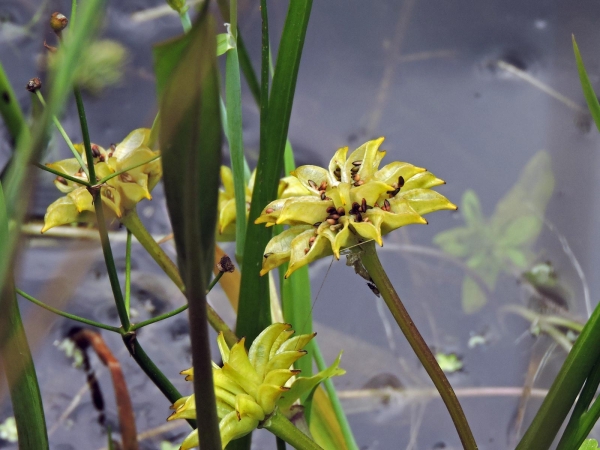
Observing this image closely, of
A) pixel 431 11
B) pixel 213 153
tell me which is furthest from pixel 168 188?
pixel 431 11

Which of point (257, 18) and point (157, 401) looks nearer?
point (157, 401)

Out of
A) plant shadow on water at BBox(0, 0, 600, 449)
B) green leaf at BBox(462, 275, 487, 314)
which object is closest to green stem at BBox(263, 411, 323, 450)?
plant shadow on water at BBox(0, 0, 600, 449)

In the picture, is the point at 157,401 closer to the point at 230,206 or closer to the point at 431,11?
the point at 230,206

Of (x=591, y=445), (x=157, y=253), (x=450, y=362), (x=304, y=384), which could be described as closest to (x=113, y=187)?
(x=157, y=253)

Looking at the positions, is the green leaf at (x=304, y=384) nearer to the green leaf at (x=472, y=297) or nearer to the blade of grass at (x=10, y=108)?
the blade of grass at (x=10, y=108)

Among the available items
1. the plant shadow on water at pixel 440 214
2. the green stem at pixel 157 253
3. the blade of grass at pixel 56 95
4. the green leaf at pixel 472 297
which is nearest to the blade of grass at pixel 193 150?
the blade of grass at pixel 56 95
